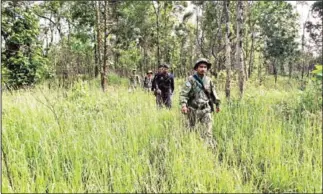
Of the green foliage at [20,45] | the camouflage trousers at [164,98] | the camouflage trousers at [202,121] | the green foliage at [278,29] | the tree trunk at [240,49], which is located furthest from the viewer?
the green foliage at [278,29]

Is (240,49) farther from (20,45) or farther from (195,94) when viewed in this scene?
(20,45)

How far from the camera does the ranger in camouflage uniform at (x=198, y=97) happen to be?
5.26 meters

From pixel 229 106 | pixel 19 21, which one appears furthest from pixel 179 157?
pixel 19 21

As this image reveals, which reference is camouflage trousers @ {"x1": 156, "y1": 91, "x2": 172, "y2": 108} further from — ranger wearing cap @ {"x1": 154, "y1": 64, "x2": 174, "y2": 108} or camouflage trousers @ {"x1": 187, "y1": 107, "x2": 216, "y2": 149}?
camouflage trousers @ {"x1": 187, "y1": 107, "x2": 216, "y2": 149}

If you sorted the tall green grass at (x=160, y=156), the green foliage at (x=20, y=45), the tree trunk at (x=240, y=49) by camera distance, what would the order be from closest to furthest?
the tall green grass at (x=160, y=156) < the tree trunk at (x=240, y=49) < the green foliage at (x=20, y=45)

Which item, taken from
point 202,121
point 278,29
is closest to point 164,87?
point 202,121

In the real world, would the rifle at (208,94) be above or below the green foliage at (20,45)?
below

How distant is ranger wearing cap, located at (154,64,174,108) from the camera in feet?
30.0

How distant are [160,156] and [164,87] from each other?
17.2 feet

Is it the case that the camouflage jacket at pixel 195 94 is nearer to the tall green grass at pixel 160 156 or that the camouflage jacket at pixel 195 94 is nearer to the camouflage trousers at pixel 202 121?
the camouflage trousers at pixel 202 121

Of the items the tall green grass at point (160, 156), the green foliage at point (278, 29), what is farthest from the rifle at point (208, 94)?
the green foliage at point (278, 29)

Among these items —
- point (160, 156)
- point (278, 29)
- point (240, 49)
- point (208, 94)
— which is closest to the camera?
point (160, 156)

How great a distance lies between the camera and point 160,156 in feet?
13.4

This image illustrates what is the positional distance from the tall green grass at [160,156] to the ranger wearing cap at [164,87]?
3.37 meters
